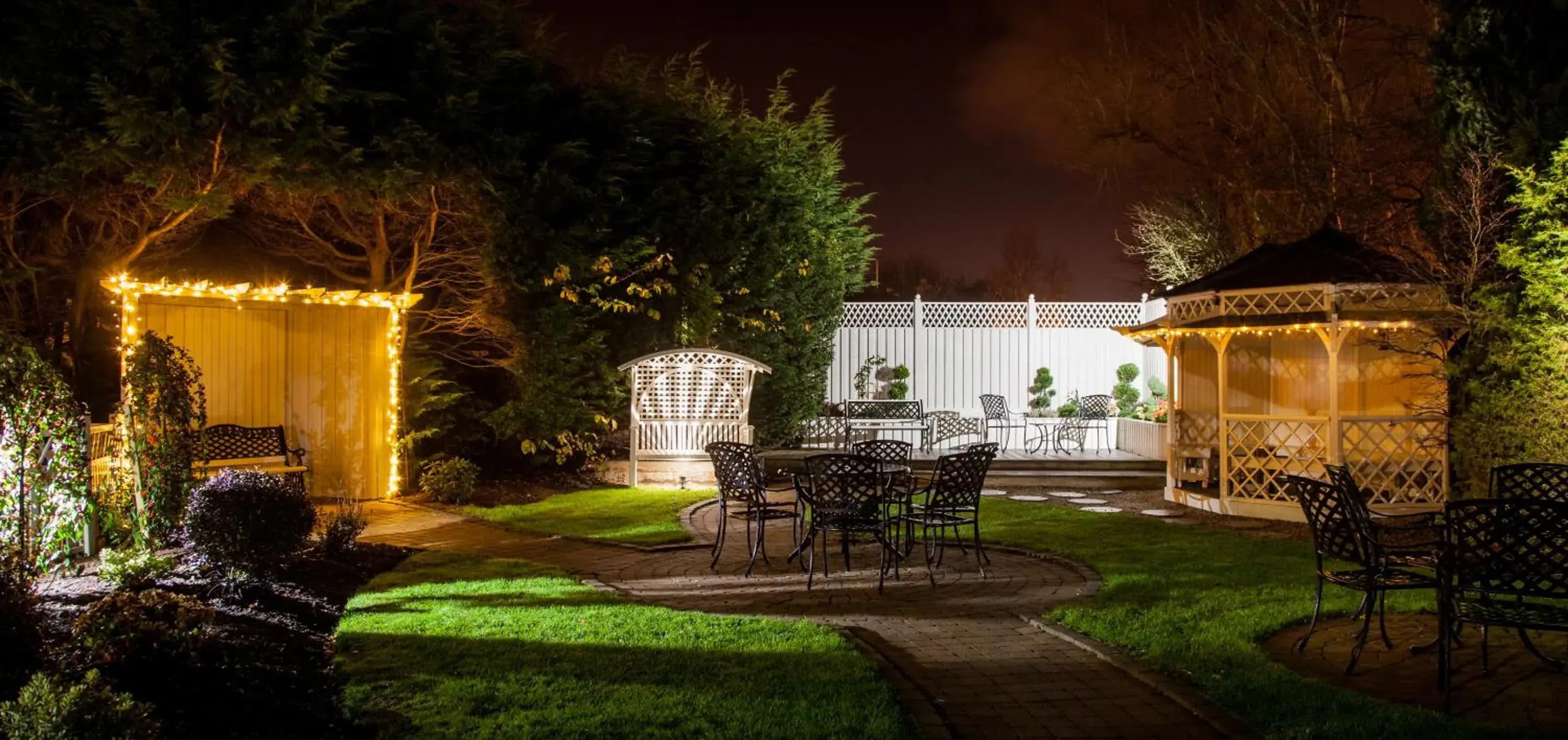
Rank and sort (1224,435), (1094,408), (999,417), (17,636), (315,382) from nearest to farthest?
(17,636), (1224,435), (315,382), (1094,408), (999,417)

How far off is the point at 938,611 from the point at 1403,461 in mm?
7543

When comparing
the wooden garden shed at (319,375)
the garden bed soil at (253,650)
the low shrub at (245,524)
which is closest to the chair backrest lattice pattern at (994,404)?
→ the wooden garden shed at (319,375)

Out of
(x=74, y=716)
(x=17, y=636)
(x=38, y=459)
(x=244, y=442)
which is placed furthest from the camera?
(x=244, y=442)

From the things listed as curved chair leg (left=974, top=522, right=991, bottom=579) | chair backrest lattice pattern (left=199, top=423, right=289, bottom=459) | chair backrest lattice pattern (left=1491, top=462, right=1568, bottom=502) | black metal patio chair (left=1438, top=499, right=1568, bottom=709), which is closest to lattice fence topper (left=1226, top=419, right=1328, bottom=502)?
chair backrest lattice pattern (left=1491, top=462, right=1568, bottom=502)

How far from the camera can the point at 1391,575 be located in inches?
206

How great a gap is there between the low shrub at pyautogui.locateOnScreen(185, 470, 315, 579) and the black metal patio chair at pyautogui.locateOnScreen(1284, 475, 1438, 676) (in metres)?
6.31

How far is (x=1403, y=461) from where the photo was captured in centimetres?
1145

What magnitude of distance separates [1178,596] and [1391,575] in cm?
178

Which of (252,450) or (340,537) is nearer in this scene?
(340,537)

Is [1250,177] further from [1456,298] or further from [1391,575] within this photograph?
[1391,575]

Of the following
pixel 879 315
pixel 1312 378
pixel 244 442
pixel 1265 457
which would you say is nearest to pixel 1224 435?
pixel 1265 457

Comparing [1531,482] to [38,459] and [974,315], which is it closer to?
[38,459]

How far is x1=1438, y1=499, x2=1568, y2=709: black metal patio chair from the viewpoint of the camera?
4664 millimetres

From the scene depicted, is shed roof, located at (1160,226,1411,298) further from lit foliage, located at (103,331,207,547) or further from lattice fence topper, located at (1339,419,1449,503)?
lit foliage, located at (103,331,207,547)
